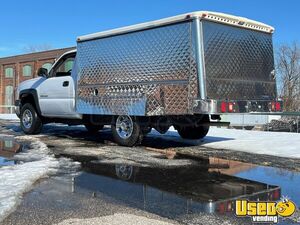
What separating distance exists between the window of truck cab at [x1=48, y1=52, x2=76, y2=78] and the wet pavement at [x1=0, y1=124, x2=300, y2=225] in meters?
3.37

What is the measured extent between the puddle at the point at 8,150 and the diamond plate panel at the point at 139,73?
196 cm

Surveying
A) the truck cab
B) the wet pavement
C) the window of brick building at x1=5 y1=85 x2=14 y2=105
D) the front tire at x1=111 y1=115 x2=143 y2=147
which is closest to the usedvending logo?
the wet pavement

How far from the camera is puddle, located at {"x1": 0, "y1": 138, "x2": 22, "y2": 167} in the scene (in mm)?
7761

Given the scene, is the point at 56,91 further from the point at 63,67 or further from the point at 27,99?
the point at 27,99

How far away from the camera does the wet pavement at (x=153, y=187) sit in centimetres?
457

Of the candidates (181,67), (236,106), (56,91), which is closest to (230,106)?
(236,106)

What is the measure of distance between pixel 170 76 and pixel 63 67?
4.42m

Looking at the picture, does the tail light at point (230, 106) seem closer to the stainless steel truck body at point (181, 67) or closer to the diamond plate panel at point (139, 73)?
the stainless steel truck body at point (181, 67)

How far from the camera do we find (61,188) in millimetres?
5684

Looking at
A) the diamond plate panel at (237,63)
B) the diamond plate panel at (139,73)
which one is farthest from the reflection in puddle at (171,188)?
the diamond plate panel at (237,63)

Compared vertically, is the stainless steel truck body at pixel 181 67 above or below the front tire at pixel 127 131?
above

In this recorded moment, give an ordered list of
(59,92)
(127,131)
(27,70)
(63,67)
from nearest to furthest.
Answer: (127,131), (59,92), (63,67), (27,70)

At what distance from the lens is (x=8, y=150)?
9.34 metres

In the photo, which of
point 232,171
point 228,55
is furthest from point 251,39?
point 232,171
